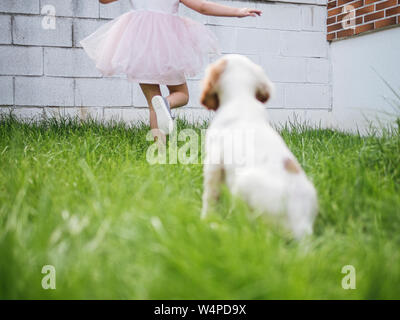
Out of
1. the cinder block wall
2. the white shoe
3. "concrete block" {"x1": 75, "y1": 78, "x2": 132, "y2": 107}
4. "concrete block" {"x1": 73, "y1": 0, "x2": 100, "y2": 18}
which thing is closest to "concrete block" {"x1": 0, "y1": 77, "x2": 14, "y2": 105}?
the cinder block wall

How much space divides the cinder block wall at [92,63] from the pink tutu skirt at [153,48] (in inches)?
56.1

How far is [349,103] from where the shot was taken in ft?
14.6

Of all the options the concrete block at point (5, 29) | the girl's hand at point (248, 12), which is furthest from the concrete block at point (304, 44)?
the concrete block at point (5, 29)

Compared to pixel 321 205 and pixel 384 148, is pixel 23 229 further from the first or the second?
pixel 384 148

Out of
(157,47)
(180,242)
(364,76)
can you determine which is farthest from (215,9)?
(364,76)

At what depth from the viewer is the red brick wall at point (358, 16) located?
3.70 meters

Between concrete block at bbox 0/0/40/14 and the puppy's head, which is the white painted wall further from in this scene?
concrete block at bbox 0/0/40/14

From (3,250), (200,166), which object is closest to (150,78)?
(200,166)

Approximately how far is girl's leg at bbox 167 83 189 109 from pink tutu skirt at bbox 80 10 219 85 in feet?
0.31

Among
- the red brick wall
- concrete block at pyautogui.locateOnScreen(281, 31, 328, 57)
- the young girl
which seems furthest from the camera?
concrete block at pyautogui.locateOnScreen(281, 31, 328, 57)

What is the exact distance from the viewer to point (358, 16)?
4098mm

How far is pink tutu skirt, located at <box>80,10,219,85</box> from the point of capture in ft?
8.66

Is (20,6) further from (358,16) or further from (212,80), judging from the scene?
(358,16)

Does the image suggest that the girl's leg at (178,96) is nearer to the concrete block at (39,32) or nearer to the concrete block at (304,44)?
the concrete block at (39,32)
